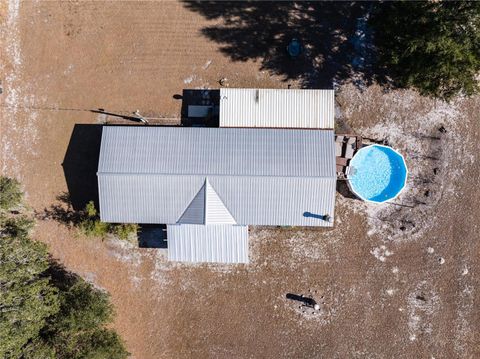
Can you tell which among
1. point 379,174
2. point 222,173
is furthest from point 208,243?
point 379,174

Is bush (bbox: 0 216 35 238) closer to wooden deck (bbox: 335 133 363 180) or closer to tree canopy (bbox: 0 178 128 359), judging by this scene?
tree canopy (bbox: 0 178 128 359)

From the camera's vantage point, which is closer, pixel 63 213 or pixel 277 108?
pixel 277 108

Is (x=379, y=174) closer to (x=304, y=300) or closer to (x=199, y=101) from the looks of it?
(x=304, y=300)

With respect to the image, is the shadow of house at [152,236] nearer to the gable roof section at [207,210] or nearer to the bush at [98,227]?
the bush at [98,227]

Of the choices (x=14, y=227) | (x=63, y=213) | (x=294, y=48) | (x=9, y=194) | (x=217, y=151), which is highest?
(x=294, y=48)

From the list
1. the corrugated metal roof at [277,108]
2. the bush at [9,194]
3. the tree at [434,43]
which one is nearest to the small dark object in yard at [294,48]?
the corrugated metal roof at [277,108]

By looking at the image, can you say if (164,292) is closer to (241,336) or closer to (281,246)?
(241,336)

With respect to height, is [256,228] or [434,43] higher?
[434,43]
